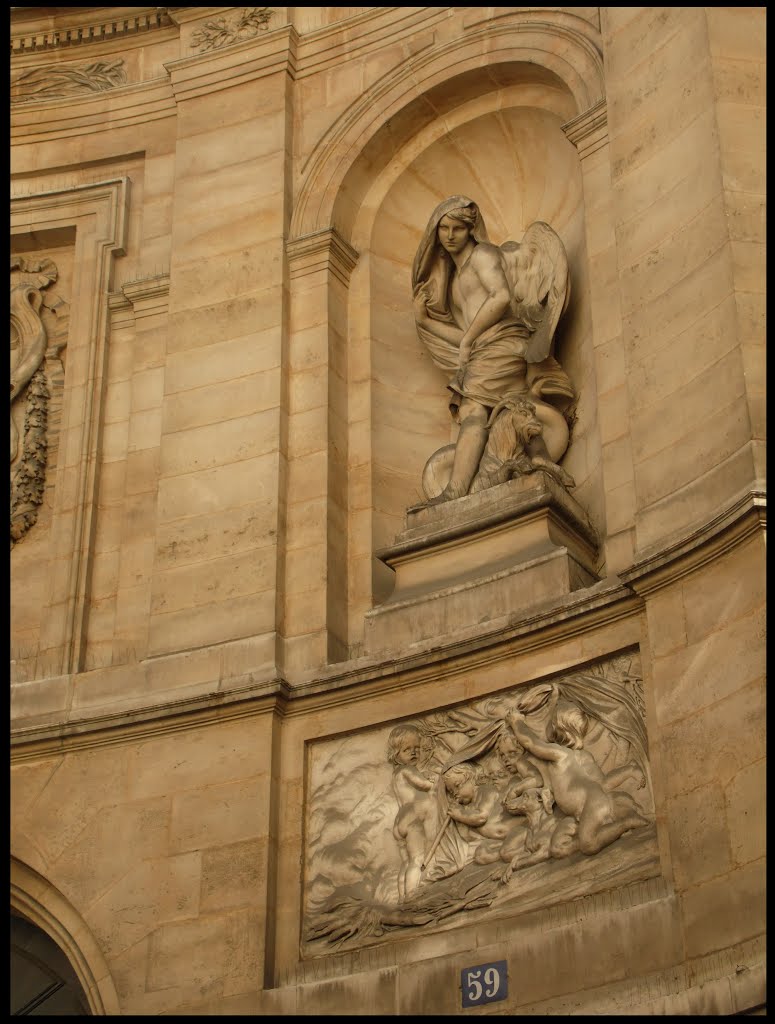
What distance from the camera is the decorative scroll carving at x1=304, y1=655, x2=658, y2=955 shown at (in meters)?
10.2

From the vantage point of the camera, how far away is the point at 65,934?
37.4 feet

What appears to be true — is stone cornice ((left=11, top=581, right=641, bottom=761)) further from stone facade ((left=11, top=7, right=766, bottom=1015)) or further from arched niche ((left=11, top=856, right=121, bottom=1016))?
arched niche ((left=11, top=856, right=121, bottom=1016))

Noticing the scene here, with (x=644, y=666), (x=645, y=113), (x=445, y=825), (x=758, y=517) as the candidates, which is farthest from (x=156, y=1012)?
(x=645, y=113)

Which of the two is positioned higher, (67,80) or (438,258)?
(67,80)

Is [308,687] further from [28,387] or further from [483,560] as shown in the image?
[28,387]

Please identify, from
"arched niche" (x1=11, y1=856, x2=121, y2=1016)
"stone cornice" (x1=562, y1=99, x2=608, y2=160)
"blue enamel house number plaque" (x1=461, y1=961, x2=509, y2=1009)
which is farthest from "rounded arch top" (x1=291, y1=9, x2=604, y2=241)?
"blue enamel house number plaque" (x1=461, y1=961, x2=509, y2=1009)

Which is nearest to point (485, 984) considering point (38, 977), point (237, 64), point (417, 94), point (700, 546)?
point (700, 546)

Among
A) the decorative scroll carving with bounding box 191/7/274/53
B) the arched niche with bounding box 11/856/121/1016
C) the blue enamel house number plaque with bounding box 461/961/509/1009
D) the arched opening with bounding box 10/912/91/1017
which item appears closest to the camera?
the blue enamel house number plaque with bounding box 461/961/509/1009

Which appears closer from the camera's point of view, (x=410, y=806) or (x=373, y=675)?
(x=410, y=806)

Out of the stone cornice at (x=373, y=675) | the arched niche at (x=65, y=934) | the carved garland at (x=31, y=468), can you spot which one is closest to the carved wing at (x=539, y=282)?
the stone cornice at (x=373, y=675)

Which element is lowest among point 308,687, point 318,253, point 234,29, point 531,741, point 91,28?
point 531,741

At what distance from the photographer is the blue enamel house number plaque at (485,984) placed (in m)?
9.93

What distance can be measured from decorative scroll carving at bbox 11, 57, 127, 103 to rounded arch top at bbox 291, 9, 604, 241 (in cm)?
240

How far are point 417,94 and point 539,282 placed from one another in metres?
2.04
